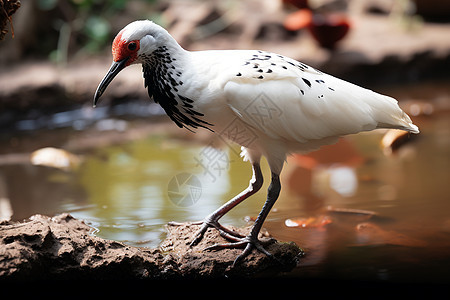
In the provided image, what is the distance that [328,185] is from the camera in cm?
420

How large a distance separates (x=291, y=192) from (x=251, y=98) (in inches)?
55.7

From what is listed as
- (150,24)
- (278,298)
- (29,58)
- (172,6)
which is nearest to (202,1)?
(172,6)

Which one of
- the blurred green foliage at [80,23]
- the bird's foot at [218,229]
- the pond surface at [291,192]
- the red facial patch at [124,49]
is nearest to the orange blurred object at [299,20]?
the blurred green foliage at [80,23]

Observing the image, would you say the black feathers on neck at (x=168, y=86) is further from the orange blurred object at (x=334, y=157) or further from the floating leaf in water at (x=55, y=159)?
the floating leaf in water at (x=55, y=159)

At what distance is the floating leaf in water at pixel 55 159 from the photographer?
15.9ft

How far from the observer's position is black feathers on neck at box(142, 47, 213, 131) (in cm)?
287

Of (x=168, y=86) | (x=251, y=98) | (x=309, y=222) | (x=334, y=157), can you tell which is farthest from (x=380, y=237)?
(x=334, y=157)

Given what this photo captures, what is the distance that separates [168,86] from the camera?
2873 mm

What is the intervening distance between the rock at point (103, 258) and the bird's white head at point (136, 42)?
34.1 inches

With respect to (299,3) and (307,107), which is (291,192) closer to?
(307,107)

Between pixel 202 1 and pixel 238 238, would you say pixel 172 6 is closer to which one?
pixel 202 1

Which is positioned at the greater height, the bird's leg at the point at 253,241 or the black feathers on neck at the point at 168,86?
the black feathers on neck at the point at 168,86

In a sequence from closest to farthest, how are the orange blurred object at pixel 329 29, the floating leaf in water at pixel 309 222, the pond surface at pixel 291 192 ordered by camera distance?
the pond surface at pixel 291 192, the floating leaf in water at pixel 309 222, the orange blurred object at pixel 329 29
